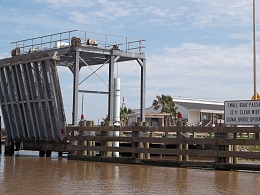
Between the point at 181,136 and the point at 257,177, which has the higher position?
the point at 181,136

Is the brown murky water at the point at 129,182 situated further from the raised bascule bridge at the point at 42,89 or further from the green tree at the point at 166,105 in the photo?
the green tree at the point at 166,105

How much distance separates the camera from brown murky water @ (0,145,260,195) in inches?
409

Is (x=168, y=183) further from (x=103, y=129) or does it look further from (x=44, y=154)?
(x=44, y=154)

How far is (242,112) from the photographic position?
16.3 meters

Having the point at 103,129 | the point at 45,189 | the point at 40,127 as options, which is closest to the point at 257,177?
the point at 45,189

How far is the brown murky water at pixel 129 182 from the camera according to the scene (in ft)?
34.1

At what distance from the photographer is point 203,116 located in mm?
59312

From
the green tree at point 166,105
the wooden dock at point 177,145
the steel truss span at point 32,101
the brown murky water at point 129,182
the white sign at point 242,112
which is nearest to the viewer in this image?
the brown murky water at point 129,182

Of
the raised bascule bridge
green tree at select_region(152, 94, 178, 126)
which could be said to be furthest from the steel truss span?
green tree at select_region(152, 94, 178, 126)

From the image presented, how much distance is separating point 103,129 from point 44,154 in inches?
279

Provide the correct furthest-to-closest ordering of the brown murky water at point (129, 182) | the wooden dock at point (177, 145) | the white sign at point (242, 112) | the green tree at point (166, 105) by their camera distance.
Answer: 1. the green tree at point (166, 105)
2. the white sign at point (242, 112)
3. the wooden dock at point (177, 145)
4. the brown murky water at point (129, 182)

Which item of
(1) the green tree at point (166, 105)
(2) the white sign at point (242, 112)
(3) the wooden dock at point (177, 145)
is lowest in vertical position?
(3) the wooden dock at point (177, 145)

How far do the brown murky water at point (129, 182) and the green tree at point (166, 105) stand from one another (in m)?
44.3

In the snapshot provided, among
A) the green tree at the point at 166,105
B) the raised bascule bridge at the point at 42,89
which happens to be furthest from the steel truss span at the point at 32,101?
the green tree at the point at 166,105
